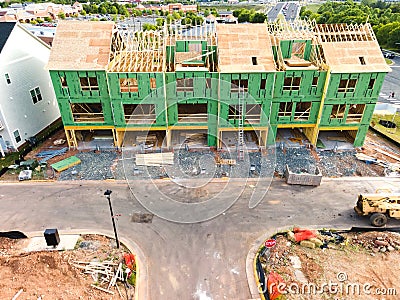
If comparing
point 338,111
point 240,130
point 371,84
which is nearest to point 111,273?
point 240,130

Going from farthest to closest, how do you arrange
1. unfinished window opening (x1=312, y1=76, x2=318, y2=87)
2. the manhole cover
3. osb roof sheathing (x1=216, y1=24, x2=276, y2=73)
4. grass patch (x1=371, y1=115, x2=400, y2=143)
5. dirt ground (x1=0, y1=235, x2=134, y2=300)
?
grass patch (x1=371, y1=115, x2=400, y2=143), unfinished window opening (x1=312, y1=76, x2=318, y2=87), osb roof sheathing (x1=216, y1=24, x2=276, y2=73), the manhole cover, dirt ground (x1=0, y1=235, x2=134, y2=300)

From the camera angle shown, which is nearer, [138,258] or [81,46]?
[138,258]

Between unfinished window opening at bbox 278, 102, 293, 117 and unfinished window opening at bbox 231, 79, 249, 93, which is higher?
unfinished window opening at bbox 231, 79, 249, 93

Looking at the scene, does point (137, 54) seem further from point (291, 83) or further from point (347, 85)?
point (347, 85)

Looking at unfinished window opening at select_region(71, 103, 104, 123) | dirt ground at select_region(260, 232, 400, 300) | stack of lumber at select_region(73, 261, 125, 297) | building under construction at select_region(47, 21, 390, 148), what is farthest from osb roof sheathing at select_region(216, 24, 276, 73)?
stack of lumber at select_region(73, 261, 125, 297)

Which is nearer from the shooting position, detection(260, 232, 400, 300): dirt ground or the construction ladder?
detection(260, 232, 400, 300): dirt ground

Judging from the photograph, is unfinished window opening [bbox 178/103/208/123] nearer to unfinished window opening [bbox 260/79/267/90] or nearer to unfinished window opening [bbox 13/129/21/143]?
unfinished window opening [bbox 260/79/267/90]

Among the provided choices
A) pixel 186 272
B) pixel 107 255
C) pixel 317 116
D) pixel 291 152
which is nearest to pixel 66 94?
pixel 107 255
